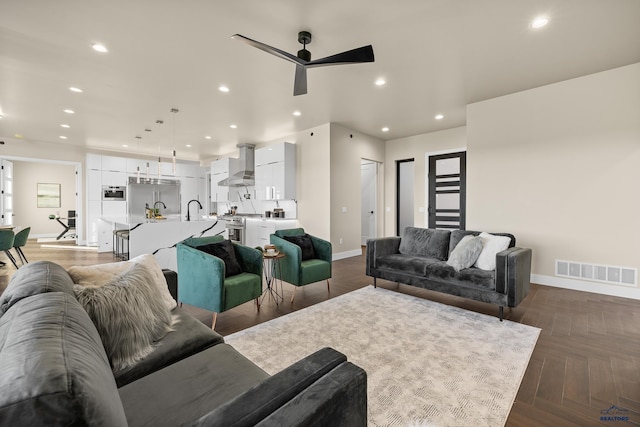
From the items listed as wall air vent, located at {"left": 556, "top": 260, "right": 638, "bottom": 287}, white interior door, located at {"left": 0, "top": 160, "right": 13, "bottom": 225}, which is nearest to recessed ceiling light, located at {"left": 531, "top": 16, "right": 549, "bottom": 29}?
wall air vent, located at {"left": 556, "top": 260, "right": 638, "bottom": 287}

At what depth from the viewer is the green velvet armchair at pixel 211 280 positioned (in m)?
2.59

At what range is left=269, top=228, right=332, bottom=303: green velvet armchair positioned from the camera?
3.44 metres

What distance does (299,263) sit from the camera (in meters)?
3.44

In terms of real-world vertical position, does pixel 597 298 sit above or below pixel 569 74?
below

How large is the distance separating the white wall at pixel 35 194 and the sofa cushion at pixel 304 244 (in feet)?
35.2

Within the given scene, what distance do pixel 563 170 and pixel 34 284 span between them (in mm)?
5331

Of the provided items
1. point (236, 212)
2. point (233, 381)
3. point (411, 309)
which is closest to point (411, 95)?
point (411, 309)

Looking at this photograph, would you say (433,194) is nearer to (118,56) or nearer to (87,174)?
(118,56)

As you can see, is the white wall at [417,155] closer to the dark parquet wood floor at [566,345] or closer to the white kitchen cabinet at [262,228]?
the white kitchen cabinet at [262,228]

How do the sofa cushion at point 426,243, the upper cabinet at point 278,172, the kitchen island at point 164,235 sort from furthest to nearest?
the upper cabinet at point 278,172 → the kitchen island at point 164,235 → the sofa cushion at point 426,243

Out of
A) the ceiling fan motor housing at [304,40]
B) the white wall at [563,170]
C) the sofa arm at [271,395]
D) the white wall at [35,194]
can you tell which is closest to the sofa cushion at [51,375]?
the sofa arm at [271,395]

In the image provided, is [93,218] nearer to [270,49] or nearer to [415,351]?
[270,49]

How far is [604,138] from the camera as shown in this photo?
3637 millimetres

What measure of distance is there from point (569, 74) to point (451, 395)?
4.21 meters
